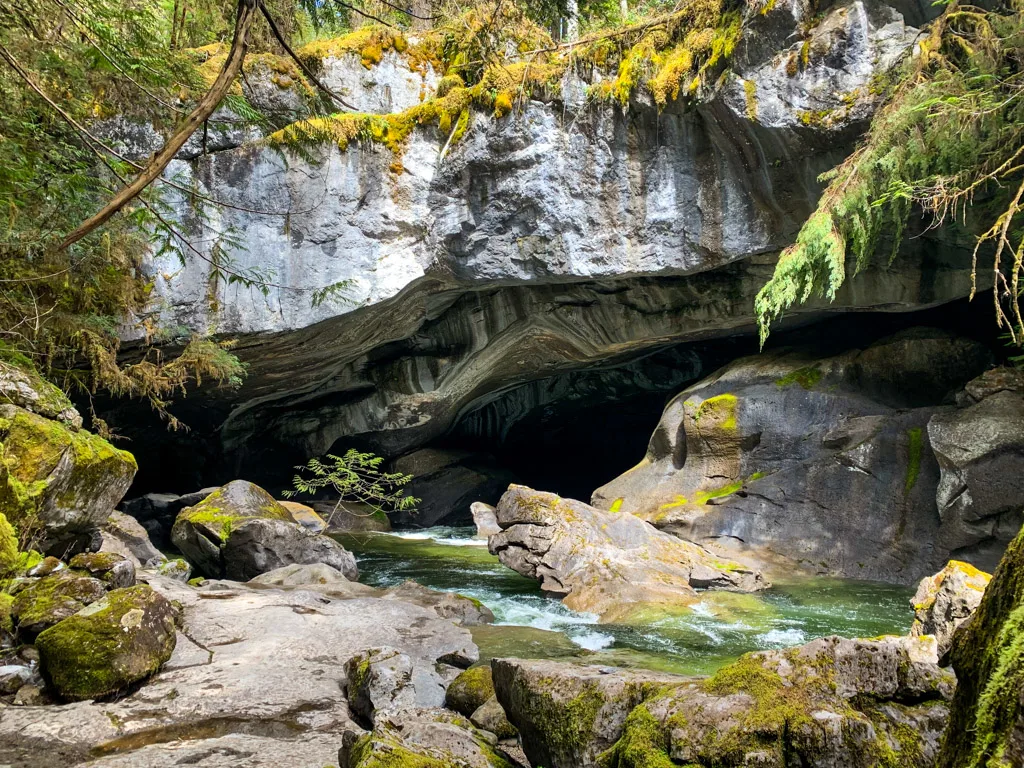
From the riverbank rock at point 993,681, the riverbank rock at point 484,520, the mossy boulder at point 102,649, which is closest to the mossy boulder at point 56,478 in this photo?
the mossy boulder at point 102,649

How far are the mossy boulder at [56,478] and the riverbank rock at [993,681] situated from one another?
20.9 ft

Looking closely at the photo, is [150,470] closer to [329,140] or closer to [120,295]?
[120,295]

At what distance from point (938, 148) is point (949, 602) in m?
5.31

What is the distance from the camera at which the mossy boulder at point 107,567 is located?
579cm

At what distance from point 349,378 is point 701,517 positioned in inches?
344

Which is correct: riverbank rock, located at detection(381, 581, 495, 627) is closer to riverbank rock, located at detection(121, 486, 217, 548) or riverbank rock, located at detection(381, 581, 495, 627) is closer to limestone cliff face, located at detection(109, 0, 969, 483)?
limestone cliff face, located at detection(109, 0, 969, 483)

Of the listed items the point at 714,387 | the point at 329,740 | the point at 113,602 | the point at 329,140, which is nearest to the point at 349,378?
the point at 329,140

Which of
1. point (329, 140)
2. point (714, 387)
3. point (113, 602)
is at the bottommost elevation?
point (113, 602)

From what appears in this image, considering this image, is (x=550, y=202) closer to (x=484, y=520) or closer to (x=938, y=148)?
(x=938, y=148)

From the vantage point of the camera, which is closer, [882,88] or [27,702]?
[27,702]

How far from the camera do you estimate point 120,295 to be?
10.0 meters

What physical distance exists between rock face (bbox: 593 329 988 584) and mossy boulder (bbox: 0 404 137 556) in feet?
28.2

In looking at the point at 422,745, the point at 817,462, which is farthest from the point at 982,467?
the point at 422,745

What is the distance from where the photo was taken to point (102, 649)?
14.5 feet
